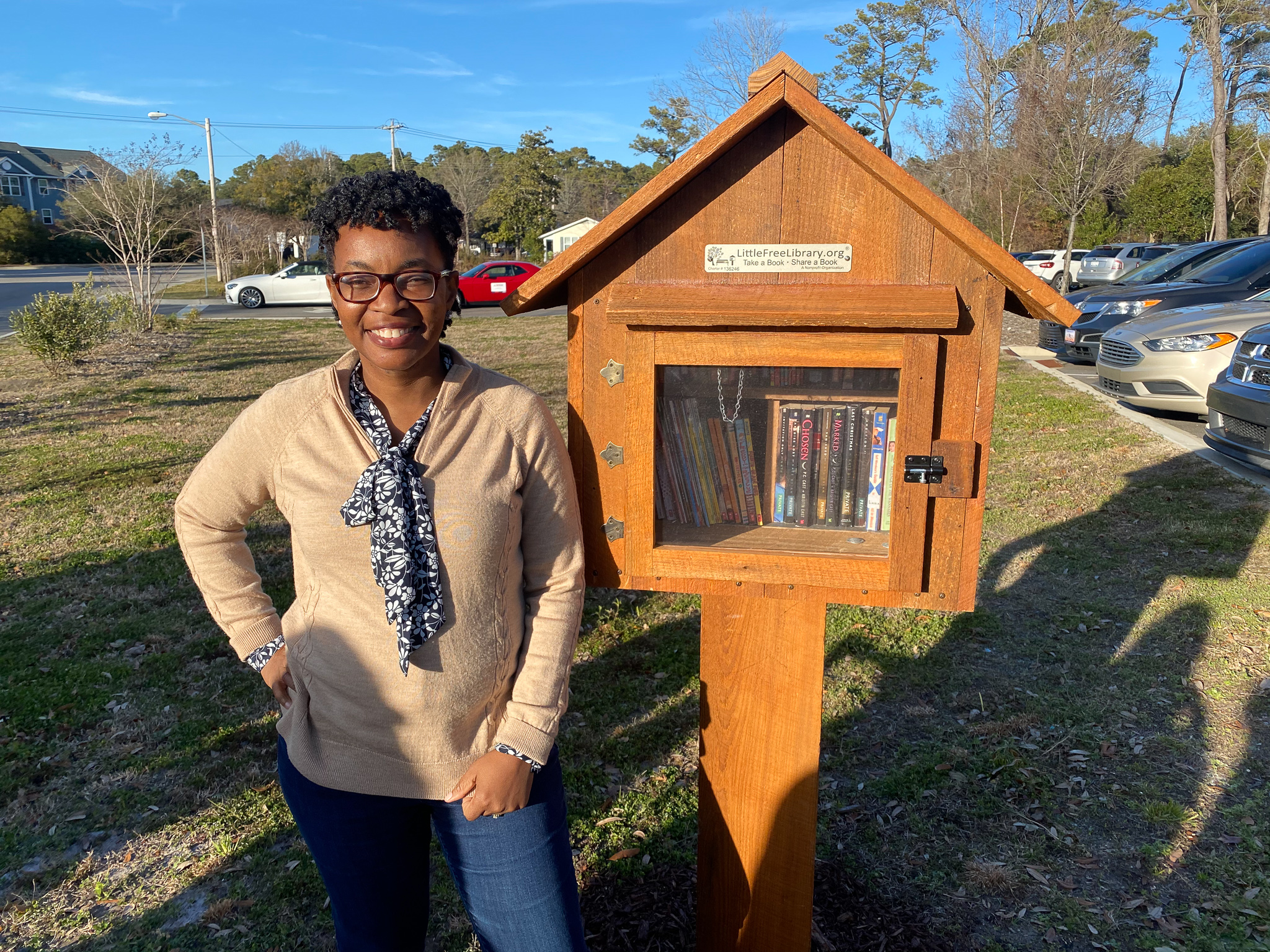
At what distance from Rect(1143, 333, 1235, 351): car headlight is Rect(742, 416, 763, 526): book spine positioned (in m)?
8.33

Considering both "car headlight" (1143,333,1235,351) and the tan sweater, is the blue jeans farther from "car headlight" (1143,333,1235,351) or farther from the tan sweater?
"car headlight" (1143,333,1235,351)

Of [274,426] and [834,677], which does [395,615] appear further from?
[834,677]

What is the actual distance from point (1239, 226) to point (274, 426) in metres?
37.2

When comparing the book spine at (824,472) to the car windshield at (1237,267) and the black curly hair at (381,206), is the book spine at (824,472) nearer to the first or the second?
the black curly hair at (381,206)

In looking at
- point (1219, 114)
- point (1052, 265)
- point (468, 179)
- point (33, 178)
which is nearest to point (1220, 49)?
point (1219, 114)

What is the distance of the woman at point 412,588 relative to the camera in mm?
1692

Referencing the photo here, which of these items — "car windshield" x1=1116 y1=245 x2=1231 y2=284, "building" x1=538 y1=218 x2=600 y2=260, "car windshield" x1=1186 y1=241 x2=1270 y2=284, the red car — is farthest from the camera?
"building" x1=538 y1=218 x2=600 y2=260

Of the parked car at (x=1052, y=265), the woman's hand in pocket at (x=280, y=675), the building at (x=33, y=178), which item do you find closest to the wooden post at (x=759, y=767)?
the woman's hand in pocket at (x=280, y=675)

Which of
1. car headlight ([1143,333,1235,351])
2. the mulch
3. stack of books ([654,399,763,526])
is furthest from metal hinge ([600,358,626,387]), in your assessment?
car headlight ([1143,333,1235,351])

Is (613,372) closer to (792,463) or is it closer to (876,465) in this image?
(792,463)

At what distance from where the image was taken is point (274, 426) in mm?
1755

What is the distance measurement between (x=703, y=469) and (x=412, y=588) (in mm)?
771

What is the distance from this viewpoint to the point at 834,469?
206 centimetres

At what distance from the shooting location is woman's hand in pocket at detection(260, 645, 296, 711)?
1934 millimetres
